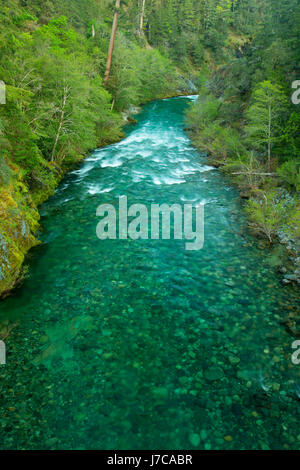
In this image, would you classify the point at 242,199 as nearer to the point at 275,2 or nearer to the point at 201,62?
the point at 275,2

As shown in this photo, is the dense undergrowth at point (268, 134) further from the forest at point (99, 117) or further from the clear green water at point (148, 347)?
the clear green water at point (148, 347)

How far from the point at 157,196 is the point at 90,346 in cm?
949

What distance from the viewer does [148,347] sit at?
6.30m

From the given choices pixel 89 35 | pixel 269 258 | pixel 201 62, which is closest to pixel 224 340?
pixel 269 258

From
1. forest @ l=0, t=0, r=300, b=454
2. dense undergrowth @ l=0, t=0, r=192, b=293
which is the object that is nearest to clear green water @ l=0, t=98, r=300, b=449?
forest @ l=0, t=0, r=300, b=454

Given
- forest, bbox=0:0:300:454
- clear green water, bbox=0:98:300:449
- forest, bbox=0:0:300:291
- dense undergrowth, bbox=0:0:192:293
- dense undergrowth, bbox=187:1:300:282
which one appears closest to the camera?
clear green water, bbox=0:98:300:449

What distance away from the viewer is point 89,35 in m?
31.1

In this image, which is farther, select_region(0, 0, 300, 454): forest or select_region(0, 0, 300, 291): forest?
select_region(0, 0, 300, 291): forest

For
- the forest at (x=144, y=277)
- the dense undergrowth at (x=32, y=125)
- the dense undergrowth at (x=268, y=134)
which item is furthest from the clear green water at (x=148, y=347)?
the dense undergrowth at (x=268, y=134)

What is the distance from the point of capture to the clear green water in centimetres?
479

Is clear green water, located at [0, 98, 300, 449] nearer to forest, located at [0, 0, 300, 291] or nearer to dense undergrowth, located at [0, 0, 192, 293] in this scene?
dense undergrowth, located at [0, 0, 192, 293]

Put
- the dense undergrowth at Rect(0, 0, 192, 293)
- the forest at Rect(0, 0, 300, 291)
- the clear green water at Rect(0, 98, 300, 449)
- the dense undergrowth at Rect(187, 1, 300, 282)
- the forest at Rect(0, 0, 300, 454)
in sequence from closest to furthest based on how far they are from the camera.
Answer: the clear green water at Rect(0, 98, 300, 449) → the forest at Rect(0, 0, 300, 454) → the dense undergrowth at Rect(0, 0, 192, 293) → the forest at Rect(0, 0, 300, 291) → the dense undergrowth at Rect(187, 1, 300, 282)

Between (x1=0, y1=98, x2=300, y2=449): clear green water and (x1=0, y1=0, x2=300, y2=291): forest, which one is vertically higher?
(x1=0, y1=0, x2=300, y2=291): forest

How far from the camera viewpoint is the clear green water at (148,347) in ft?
15.7
